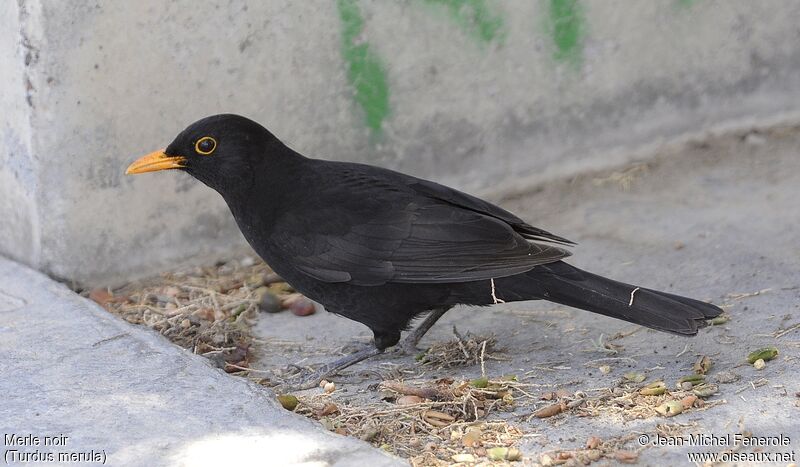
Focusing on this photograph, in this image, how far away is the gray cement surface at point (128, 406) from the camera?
11.5 ft

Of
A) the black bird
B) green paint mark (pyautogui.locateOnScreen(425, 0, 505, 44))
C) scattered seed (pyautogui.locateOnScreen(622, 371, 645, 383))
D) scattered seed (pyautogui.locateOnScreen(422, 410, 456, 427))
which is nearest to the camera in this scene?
scattered seed (pyautogui.locateOnScreen(422, 410, 456, 427))

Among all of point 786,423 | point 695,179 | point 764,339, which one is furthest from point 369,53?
point 786,423

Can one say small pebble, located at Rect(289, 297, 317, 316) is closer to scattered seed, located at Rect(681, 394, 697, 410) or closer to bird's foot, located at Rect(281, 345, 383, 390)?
bird's foot, located at Rect(281, 345, 383, 390)

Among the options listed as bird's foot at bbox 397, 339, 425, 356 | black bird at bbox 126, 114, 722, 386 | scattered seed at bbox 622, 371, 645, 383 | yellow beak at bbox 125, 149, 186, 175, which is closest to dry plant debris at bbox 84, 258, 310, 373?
black bird at bbox 126, 114, 722, 386

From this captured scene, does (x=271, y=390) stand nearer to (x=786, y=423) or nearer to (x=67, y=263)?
(x=67, y=263)

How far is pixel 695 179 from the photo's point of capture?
6.34 metres

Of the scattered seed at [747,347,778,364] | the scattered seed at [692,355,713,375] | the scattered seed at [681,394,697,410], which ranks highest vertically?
the scattered seed at [747,347,778,364]

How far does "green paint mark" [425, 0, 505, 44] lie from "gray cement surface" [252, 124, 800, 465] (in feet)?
3.04

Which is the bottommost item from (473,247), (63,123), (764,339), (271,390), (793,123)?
(271,390)

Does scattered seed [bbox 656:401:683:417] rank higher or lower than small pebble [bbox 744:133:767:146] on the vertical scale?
lower

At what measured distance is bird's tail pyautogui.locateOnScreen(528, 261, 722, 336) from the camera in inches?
166

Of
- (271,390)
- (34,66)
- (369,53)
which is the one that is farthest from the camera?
(369,53)

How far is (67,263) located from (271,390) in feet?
5.07

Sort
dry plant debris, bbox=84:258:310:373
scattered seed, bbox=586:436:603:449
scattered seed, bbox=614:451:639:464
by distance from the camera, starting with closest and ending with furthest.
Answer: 1. scattered seed, bbox=614:451:639:464
2. scattered seed, bbox=586:436:603:449
3. dry plant debris, bbox=84:258:310:373
